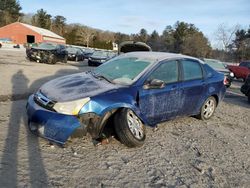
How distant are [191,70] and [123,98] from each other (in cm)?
232

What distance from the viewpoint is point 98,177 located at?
409 centimetres

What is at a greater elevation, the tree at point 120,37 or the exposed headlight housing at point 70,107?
the exposed headlight housing at point 70,107

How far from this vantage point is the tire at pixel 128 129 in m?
5.04

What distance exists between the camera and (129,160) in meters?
4.77

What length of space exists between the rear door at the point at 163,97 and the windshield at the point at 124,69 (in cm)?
26

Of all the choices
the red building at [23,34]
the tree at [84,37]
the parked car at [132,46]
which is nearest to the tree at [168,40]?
the tree at [84,37]

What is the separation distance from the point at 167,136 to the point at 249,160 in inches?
60.8

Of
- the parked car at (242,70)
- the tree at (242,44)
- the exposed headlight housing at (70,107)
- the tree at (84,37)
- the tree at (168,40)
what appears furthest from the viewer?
the tree at (84,37)

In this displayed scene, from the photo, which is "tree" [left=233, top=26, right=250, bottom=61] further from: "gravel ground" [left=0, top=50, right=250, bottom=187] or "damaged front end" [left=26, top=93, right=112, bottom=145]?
"damaged front end" [left=26, top=93, right=112, bottom=145]

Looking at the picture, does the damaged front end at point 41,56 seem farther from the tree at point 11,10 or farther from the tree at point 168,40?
the tree at point 11,10

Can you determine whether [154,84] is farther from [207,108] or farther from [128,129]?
[207,108]

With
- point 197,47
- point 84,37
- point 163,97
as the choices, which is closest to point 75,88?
point 163,97

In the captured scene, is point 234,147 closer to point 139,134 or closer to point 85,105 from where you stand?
point 139,134

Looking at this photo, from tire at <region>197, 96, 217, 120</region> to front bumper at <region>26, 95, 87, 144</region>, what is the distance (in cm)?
363
